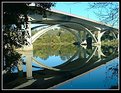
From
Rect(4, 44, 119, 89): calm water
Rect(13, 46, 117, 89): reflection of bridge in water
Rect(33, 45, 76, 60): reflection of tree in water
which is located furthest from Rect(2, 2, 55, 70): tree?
Rect(33, 45, 76, 60): reflection of tree in water

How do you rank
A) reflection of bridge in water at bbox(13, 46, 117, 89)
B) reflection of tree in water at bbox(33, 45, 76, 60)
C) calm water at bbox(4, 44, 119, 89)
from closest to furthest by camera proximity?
calm water at bbox(4, 44, 119, 89) → reflection of bridge in water at bbox(13, 46, 117, 89) → reflection of tree in water at bbox(33, 45, 76, 60)

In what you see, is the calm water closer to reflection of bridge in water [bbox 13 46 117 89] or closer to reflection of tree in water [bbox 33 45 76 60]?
reflection of bridge in water [bbox 13 46 117 89]

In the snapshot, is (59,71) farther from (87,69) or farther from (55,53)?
(55,53)

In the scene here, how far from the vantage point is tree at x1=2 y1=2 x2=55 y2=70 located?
19.6 ft

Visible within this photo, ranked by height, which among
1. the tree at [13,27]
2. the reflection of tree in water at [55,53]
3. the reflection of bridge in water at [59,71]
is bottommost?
the reflection of bridge in water at [59,71]

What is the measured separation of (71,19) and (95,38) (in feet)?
35.0

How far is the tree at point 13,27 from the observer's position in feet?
19.6

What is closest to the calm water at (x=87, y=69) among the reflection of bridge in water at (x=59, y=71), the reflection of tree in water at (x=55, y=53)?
the reflection of bridge in water at (x=59, y=71)

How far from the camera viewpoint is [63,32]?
43.3 m

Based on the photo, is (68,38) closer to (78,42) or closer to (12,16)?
(78,42)

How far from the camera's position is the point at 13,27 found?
6574 mm

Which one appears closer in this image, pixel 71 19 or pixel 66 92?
pixel 66 92

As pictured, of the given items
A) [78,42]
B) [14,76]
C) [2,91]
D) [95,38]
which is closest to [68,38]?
[78,42]

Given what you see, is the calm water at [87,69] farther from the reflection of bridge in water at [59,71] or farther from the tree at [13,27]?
the tree at [13,27]
